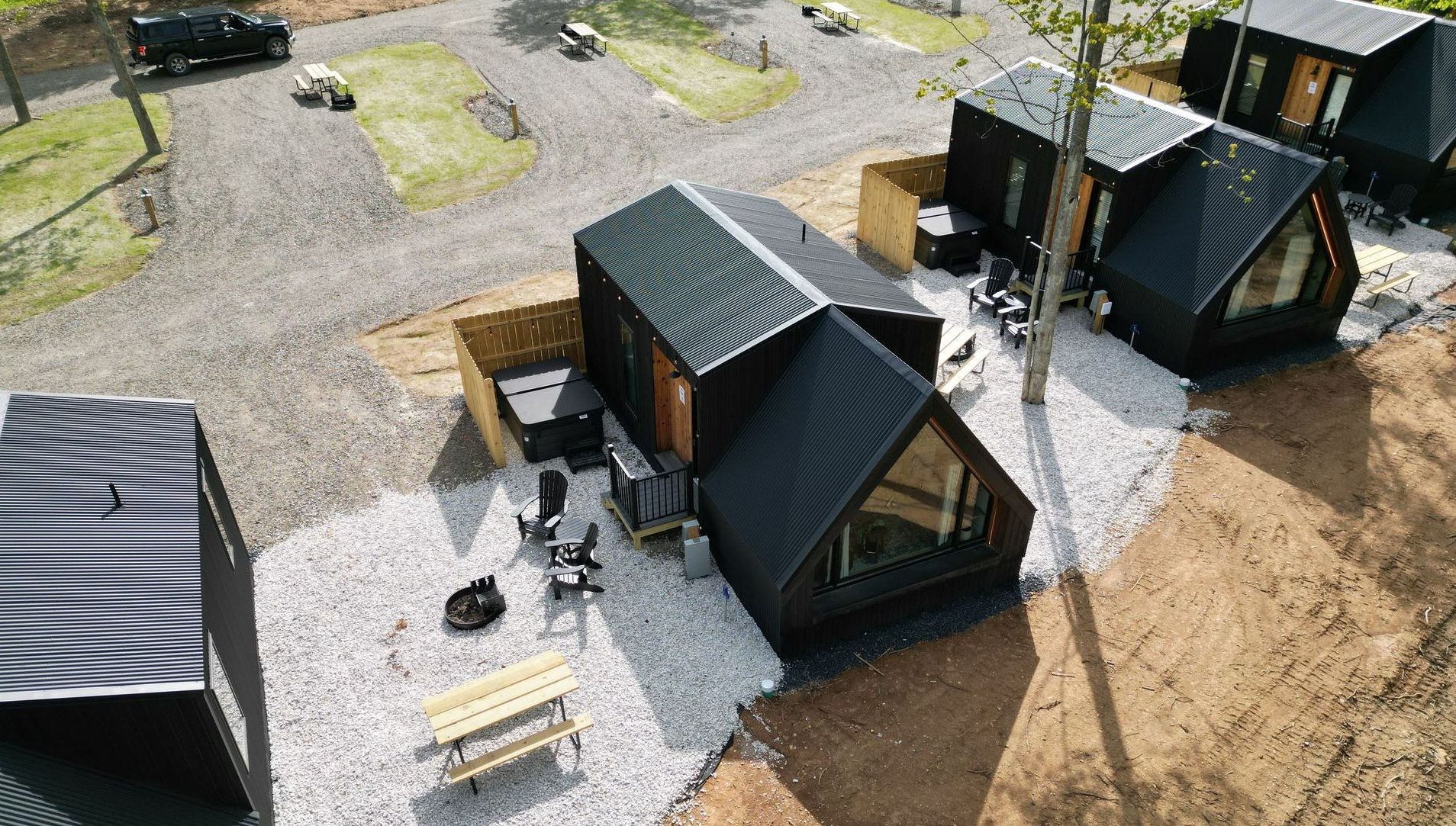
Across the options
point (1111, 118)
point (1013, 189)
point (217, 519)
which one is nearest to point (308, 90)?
point (217, 519)

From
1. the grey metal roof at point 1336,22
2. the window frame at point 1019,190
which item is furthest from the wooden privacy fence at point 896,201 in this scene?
the grey metal roof at point 1336,22

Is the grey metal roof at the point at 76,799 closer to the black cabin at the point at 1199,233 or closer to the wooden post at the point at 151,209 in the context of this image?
the black cabin at the point at 1199,233

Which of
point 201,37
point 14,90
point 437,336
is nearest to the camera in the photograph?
point 437,336

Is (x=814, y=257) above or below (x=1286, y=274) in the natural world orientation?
above

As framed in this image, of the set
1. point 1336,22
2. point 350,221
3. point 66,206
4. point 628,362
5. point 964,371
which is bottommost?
point 350,221

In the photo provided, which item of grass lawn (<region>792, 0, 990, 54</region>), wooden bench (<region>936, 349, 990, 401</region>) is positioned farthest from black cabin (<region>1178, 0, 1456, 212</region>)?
wooden bench (<region>936, 349, 990, 401</region>)

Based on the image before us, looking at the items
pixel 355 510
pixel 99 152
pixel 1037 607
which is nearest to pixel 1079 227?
pixel 1037 607

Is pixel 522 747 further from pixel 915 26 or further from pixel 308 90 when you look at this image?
pixel 915 26
